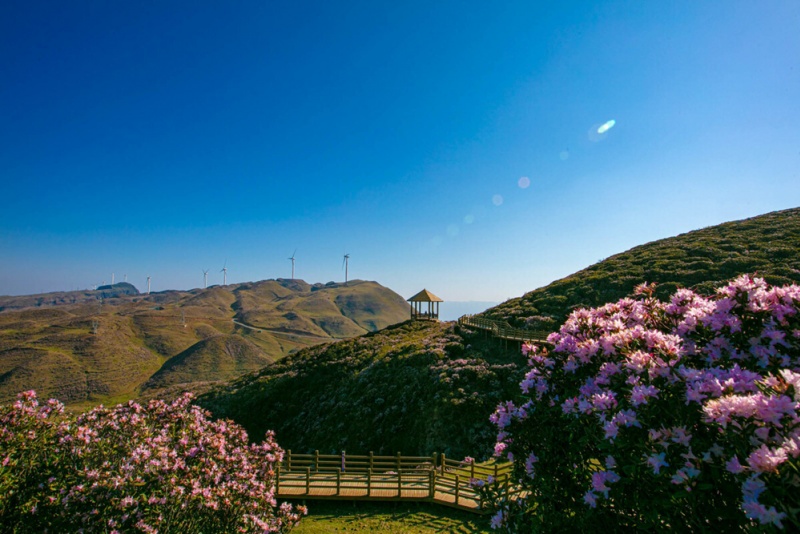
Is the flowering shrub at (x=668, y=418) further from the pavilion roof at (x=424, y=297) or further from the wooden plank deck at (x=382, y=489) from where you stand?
the pavilion roof at (x=424, y=297)

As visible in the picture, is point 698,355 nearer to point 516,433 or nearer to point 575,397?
point 575,397

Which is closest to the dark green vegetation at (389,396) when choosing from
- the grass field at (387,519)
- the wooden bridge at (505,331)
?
the wooden bridge at (505,331)

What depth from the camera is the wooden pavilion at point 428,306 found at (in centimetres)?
5119

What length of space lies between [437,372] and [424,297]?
21.1 metres

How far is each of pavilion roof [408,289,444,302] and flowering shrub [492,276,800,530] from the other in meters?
44.0

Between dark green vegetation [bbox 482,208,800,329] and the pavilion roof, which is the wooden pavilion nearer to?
the pavilion roof

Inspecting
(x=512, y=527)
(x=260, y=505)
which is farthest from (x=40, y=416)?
(x=512, y=527)

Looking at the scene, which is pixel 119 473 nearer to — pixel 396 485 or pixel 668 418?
pixel 668 418

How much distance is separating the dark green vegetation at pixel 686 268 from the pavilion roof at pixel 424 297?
10.7m

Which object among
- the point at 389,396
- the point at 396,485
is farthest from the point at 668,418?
the point at 389,396

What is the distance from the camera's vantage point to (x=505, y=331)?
32969 mm

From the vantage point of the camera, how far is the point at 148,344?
6786 inches

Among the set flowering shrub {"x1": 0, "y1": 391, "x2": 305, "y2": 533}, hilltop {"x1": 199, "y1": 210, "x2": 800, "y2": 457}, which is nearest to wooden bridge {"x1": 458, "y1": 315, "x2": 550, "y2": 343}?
hilltop {"x1": 199, "y1": 210, "x2": 800, "y2": 457}

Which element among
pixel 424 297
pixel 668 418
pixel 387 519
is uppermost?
pixel 424 297
